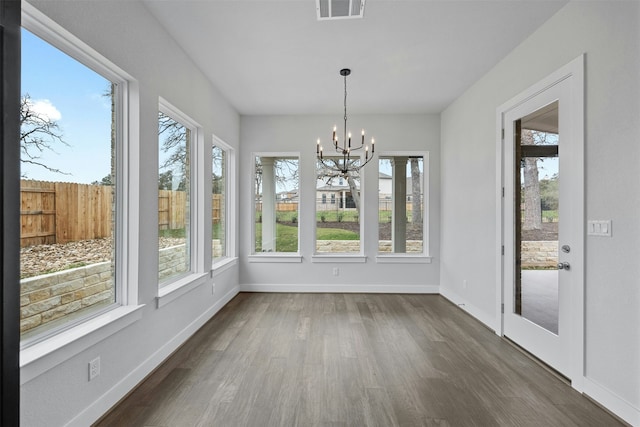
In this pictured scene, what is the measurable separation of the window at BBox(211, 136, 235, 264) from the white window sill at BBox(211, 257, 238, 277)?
0.14 ft

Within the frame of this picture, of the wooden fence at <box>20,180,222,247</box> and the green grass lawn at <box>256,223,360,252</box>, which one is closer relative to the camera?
the wooden fence at <box>20,180,222,247</box>

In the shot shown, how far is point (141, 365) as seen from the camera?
2.36 metres

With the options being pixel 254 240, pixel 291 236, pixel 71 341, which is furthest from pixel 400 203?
pixel 71 341

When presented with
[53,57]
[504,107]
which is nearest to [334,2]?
[53,57]

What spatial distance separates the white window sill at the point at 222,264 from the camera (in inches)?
154

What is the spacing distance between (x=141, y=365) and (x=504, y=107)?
4.00 meters

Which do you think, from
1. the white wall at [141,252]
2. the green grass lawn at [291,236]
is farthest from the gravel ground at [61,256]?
the green grass lawn at [291,236]

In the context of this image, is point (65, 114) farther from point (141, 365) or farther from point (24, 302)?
point (141, 365)

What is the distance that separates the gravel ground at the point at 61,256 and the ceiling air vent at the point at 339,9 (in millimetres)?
2244

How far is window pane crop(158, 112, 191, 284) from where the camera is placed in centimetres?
Answer: 286

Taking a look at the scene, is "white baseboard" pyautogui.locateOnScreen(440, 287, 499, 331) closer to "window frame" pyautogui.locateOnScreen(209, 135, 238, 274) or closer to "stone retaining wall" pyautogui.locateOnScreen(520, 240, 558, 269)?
"stone retaining wall" pyautogui.locateOnScreen(520, 240, 558, 269)

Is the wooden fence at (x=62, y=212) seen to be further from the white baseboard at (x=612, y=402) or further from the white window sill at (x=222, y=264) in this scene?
the white baseboard at (x=612, y=402)

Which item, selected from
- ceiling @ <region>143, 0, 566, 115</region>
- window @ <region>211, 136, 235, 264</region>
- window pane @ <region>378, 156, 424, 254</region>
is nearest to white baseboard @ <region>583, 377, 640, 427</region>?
ceiling @ <region>143, 0, 566, 115</region>

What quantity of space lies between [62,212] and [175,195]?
1302 mm
